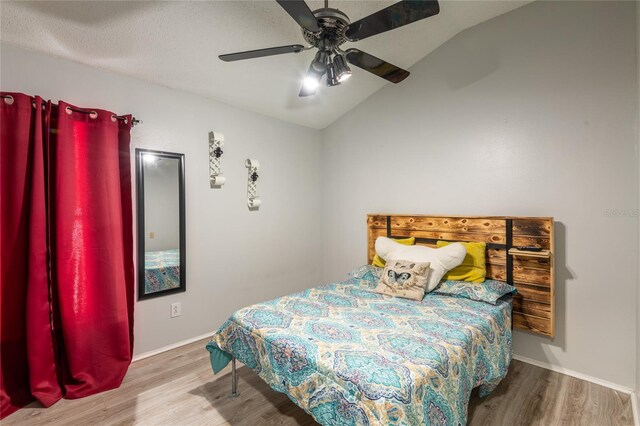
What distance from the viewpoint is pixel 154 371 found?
2.45 m

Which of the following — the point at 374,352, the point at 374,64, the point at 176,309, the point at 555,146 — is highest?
the point at 374,64

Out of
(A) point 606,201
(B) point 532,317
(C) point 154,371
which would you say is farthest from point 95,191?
(A) point 606,201

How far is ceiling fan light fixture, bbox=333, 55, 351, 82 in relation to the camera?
179 cm

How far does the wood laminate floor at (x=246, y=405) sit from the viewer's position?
189cm

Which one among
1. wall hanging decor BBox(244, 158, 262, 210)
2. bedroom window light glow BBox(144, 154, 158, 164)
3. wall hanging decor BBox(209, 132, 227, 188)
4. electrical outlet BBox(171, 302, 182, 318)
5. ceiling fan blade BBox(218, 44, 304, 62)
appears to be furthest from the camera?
wall hanging decor BBox(244, 158, 262, 210)

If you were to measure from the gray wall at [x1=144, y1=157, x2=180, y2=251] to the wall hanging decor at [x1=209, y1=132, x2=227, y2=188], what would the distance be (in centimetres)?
33

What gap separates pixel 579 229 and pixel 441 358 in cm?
172

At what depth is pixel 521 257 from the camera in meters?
2.50

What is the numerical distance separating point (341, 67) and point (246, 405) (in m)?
2.21

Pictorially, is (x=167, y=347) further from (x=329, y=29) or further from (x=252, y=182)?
(x=329, y=29)

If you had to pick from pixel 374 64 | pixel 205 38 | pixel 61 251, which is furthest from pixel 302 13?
pixel 61 251

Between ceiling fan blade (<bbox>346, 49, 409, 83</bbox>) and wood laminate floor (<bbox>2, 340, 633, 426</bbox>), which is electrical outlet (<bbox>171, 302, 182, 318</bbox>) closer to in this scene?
wood laminate floor (<bbox>2, 340, 633, 426</bbox>)

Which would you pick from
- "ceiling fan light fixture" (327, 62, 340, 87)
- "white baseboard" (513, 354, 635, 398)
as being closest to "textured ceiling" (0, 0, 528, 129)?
"ceiling fan light fixture" (327, 62, 340, 87)

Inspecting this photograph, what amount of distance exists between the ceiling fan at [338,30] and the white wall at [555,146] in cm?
119
